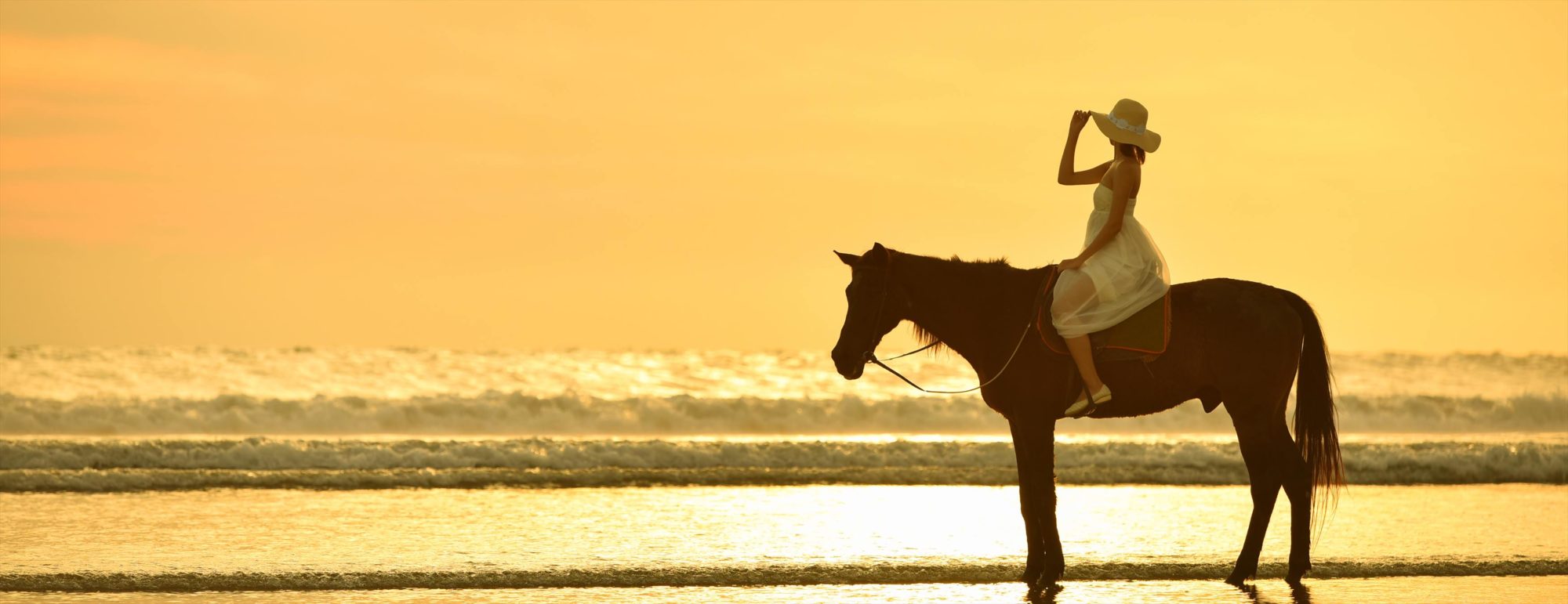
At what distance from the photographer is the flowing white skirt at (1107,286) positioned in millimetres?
8227

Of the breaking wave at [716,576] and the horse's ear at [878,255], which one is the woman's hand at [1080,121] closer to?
the horse's ear at [878,255]

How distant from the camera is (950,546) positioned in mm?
9742

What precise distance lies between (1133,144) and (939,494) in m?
6.12

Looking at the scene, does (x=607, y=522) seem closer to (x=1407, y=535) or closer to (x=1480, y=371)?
(x=1407, y=535)

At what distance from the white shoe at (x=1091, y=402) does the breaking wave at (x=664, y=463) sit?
6.37 metres

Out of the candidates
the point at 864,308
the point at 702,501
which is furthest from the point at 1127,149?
the point at 702,501

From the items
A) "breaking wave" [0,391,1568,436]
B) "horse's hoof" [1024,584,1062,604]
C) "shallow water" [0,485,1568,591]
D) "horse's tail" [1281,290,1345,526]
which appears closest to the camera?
"horse's hoof" [1024,584,1062,604]

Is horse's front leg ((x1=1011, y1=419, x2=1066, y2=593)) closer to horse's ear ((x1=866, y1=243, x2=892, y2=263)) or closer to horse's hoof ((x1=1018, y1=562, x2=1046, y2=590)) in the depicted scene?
horse's hoof ((x1=1018, y1=562, x2=1046, y2=590))

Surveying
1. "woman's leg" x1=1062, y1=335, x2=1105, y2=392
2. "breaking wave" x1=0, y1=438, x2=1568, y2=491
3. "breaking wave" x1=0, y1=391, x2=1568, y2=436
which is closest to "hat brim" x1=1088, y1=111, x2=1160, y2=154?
"woman's leg" x1=1062, y1=335, x2=1105, y2=392

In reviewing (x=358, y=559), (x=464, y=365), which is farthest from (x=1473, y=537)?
(x=464, y=365)

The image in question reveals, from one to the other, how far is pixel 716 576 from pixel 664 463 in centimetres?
804

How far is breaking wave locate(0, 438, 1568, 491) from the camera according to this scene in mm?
14719

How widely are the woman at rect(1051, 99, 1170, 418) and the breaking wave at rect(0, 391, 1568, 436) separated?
15512 mm

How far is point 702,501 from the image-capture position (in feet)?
42.0
